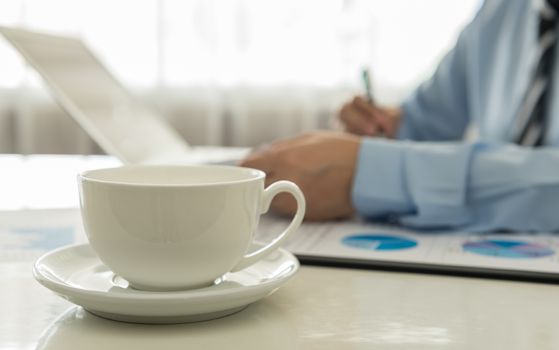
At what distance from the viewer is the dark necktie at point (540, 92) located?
892mm

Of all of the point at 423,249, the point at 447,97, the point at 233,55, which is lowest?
the point at 423,249

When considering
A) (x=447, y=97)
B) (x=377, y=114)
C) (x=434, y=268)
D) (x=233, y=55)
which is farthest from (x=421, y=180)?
(x=233, y=55)

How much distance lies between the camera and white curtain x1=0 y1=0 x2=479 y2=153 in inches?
67.2

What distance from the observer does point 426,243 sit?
548 millimetres

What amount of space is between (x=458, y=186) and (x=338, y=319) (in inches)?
12.2

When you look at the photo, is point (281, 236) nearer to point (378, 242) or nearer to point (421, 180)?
point (378, 242)

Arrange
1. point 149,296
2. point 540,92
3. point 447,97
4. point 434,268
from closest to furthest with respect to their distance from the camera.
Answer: point 149,296 → point 434,268 → point 540,92 → point 447,97

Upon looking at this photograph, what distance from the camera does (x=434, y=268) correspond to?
460 millimetres

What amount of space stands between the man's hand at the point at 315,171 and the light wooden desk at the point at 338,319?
176 mm

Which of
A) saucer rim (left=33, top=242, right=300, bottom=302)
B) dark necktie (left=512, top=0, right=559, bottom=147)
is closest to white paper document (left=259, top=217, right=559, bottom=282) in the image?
saucer rim (left=33, top=242, right=300, bottom=302)

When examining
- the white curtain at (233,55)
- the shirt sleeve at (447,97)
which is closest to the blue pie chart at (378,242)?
the shirt sleeve at (447,97)

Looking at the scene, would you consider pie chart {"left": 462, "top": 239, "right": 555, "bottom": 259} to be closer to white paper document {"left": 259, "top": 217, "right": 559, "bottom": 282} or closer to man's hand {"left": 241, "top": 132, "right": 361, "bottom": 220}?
white paper document {"left": 259, "top": 217, "right": 559, "bottom": 282}

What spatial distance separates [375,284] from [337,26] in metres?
1.37

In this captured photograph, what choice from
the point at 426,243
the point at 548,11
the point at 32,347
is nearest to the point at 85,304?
the point at 32,347
